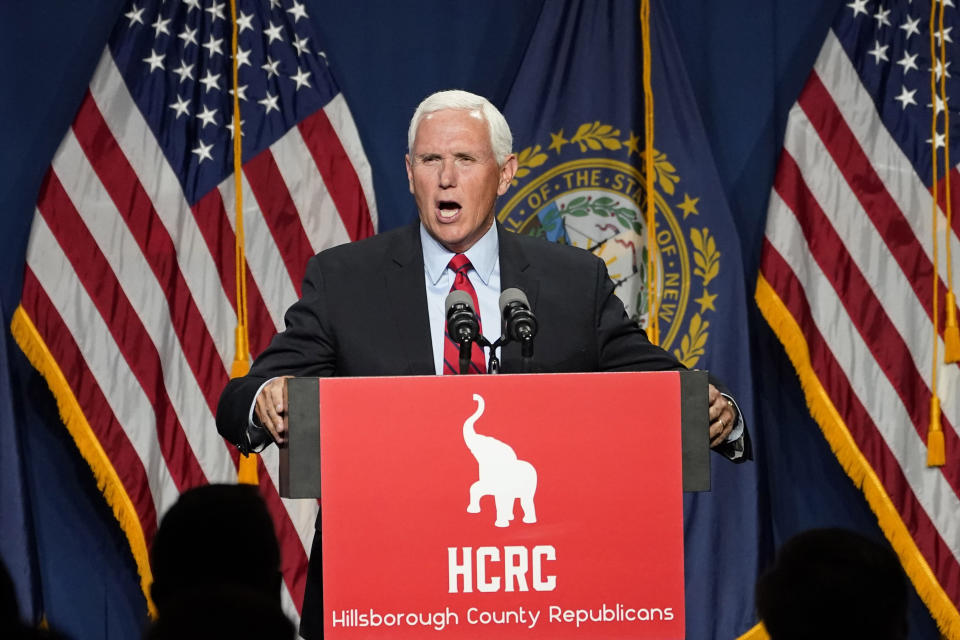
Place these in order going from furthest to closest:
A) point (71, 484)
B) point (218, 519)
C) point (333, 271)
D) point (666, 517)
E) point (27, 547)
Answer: point (71, 484) → point (27, 547) → point (333, 271) → point (666, 517) → point (218, 519)

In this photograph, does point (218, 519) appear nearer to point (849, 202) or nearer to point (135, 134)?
point (135, 134)

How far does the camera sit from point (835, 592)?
1.62 meters

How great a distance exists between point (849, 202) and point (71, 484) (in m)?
3.30

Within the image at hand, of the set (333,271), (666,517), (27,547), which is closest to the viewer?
(666,517)

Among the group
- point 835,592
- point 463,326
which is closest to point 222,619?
point 835,592

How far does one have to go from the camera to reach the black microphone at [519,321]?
7.66ft

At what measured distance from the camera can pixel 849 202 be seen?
16.3ft

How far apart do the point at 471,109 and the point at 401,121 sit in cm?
234

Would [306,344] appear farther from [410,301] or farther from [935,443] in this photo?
[935,443]

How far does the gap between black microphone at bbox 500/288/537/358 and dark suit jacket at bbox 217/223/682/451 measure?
307 millimetres

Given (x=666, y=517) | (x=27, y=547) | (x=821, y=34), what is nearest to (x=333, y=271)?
(x=666, y=517)

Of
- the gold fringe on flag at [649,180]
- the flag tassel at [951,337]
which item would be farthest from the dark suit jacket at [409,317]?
the flag tassel at [951,337]

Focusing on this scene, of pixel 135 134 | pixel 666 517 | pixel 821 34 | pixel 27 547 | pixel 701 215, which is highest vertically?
pixel 821 34

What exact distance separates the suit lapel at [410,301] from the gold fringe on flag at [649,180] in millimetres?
2065
